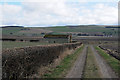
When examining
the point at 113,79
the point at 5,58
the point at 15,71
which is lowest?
the point at 113,79

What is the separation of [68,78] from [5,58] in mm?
5446

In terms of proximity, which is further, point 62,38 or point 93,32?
point 93,32

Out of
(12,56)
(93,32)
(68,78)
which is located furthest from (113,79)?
(93,32)

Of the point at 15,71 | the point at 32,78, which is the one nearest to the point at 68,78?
the point at 32,78

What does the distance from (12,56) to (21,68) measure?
63.3 inches

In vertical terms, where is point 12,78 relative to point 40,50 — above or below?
below

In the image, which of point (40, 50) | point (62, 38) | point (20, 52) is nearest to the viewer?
point (20, 52)

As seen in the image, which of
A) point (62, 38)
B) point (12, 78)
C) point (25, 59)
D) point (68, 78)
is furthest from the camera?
point (62, 38)

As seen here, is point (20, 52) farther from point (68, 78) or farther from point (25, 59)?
point (68, 78)

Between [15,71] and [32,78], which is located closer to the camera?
[15,71]

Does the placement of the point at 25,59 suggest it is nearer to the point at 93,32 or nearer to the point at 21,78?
the point at 21,78

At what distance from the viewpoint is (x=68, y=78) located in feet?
45.2

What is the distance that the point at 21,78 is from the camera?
11344 millimetres

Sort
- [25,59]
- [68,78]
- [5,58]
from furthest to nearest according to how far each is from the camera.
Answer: [68,78], [25,59], [5,58]
